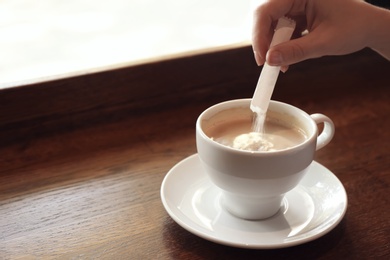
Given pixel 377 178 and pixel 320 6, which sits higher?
pixel 320 6

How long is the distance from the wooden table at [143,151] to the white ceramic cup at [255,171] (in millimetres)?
58

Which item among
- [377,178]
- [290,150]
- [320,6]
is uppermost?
[320,6]

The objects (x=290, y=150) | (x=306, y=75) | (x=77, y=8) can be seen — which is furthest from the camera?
Answer: (x=77, y=8)

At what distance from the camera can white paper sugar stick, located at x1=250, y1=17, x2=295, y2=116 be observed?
629mm

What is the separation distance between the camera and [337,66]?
3.37 feet

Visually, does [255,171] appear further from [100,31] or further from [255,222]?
[100,31]

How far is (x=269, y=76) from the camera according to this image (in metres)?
0.64

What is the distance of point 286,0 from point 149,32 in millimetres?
498

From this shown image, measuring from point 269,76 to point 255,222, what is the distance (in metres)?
0.18

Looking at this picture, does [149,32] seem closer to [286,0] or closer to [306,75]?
[306,75]

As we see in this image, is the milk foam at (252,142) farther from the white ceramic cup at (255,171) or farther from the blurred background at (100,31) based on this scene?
the blurred background at (100,31)

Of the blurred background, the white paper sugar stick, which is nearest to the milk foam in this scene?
the white paper sugar stick

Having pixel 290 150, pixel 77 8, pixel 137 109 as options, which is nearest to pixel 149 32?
pixel 77 8

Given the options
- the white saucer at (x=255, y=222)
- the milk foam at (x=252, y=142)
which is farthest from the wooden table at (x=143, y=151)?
the milk foam at (x=252, y=142)
